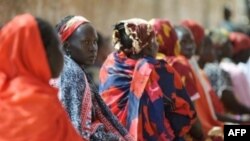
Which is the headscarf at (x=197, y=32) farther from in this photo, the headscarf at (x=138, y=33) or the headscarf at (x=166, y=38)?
the headscarf at (x=138, y=33)

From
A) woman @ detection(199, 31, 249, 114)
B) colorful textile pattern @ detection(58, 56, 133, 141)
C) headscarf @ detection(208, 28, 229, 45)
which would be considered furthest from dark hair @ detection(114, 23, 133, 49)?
headscarf @ detection(208, 28, 229, 45)

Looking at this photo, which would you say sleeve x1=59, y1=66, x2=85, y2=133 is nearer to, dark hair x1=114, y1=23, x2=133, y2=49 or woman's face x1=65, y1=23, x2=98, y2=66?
woman's face x1=65, y1=23, x2=98, y2=66

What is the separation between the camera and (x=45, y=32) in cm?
317

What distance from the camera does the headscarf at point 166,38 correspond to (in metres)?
5.12

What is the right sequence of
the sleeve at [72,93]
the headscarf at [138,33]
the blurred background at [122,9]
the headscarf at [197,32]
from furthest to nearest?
the headscarf at [197,32], the blurred background at [122,9], the headscarf at [138,33], the sleeve at [72,93]

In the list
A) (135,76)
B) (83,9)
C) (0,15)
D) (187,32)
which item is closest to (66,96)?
(135,76)

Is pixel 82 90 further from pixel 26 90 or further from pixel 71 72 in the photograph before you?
pixel 26 90

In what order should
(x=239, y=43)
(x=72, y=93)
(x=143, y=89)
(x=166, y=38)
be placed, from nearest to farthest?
1. (x=72, y=93)
2. (x=143, y=89)
3. (x=166, y=38)
4. (x=239, y=43)

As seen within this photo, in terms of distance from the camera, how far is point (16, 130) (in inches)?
119

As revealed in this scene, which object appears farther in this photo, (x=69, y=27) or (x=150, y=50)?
(x=150, y=50)

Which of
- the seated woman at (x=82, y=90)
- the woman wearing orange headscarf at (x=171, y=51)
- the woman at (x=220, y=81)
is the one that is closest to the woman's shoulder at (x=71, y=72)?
the seated woman at (x=82, y=90)

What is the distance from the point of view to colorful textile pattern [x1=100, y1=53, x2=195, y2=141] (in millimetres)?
4203

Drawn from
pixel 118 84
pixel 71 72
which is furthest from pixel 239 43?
pixel 71 72

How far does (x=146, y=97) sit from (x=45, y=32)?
121 centimetres
